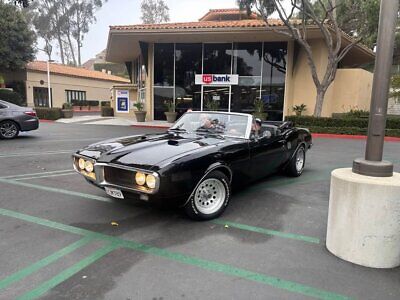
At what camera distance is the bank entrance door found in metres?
20.2

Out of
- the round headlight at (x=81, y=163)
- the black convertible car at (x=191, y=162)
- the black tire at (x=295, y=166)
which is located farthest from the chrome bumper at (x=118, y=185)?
the black tire at (x=295, y=166)

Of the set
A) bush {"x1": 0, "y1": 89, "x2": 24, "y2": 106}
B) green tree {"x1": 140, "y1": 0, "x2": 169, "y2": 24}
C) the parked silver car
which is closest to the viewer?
the parked silver car

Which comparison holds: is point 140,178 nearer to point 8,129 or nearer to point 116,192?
Result: point 116,192

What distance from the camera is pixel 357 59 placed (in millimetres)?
26359

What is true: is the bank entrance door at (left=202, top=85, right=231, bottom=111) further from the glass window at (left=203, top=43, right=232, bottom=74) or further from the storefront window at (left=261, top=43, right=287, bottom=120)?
the storefront window at (left=261, top=43, right=287, bottom=120)

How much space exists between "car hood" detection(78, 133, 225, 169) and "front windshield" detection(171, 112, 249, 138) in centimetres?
30

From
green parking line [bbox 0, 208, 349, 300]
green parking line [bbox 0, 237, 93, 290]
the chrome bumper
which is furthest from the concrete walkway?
green parking line [bbox 0, 237, 93, 290]

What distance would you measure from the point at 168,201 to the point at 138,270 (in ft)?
2.96

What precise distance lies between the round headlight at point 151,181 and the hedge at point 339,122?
45.4 feet

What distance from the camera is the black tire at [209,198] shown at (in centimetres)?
402

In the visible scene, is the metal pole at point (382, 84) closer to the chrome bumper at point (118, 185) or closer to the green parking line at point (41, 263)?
the chrome bumper at point (118, 185)

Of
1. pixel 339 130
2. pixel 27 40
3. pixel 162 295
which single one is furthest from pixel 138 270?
pixel 27 40

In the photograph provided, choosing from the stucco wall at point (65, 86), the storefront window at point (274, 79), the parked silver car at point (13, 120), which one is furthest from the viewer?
the stucco wall at point (65, 86)

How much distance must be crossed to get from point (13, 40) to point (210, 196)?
32.8 m
